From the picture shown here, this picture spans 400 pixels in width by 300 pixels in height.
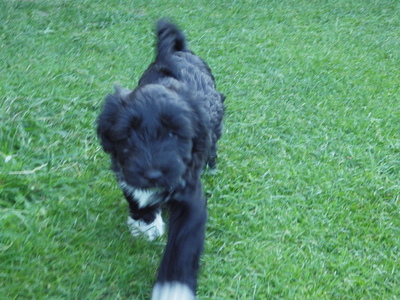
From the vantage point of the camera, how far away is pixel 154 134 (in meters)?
2.45

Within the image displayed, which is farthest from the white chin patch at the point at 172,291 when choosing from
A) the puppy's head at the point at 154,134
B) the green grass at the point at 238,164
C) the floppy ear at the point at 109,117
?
the floppy ear at the point at 109,117

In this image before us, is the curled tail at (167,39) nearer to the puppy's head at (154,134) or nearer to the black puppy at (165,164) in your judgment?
the black puppy at (165,164)

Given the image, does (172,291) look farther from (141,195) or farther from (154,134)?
(154,134)

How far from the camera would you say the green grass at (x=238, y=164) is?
2.66m

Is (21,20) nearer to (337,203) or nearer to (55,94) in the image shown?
(55,94)

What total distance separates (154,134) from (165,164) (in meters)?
0.17

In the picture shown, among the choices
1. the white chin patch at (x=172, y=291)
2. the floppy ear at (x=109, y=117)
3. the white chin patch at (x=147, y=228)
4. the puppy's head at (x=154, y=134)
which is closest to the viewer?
the white chin patch at (x=172, y=291)

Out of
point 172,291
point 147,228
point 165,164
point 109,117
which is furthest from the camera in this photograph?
point 147,228

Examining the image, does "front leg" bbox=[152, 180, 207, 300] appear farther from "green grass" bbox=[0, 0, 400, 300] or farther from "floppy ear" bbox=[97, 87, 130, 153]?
"floppy ear" bbox=[97, 87, 130, 153]

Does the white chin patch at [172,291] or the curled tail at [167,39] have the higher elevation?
the curled tail at [167,39]

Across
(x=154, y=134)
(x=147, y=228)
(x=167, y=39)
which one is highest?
(x=154, y=134)

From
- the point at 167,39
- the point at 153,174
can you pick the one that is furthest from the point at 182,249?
the point at 167,39

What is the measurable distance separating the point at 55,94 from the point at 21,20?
7.98 feet

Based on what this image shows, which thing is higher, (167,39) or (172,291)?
(167,39)
